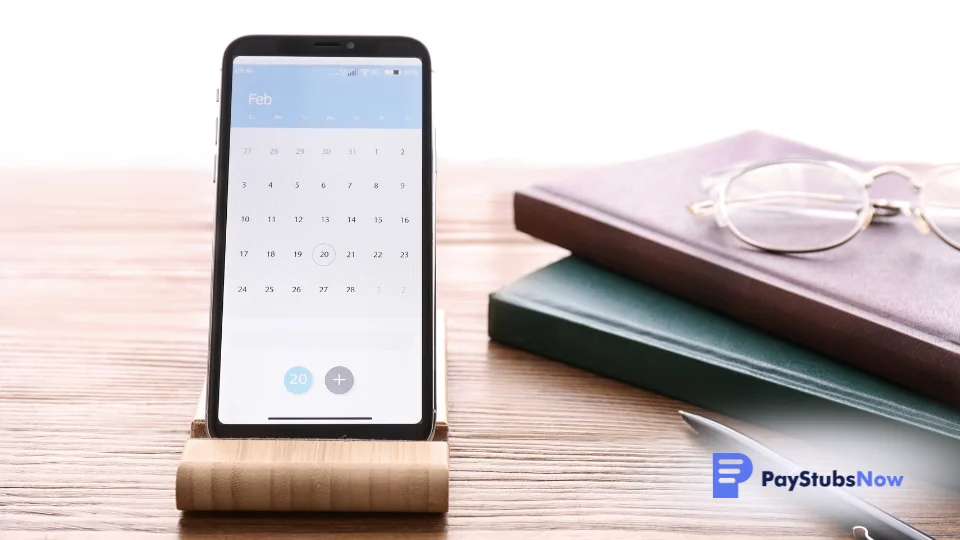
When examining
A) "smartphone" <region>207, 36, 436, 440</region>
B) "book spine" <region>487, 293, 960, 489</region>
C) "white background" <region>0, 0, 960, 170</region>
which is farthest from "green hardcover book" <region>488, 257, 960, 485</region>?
"white background" <region>0, 0, 960, 170</region>

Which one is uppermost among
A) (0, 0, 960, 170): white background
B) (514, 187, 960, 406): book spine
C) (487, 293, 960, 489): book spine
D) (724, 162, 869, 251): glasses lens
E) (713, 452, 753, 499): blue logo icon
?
(0, 0, 960, 170): white background

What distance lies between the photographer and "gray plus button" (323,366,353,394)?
493mm

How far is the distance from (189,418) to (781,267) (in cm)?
37

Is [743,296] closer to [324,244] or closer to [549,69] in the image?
[324,244]

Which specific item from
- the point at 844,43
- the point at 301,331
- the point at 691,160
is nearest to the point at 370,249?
the point at 301,331

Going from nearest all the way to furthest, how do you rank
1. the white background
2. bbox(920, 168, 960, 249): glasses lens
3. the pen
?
the pen < bbox(920, 168, 960, 249): glasses lens < the white background

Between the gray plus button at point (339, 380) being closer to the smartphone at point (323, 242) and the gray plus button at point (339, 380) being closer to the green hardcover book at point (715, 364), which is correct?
the smartphone at point (323, 242)

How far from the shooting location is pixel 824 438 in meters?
0.53

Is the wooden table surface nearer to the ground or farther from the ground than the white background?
nearer to the ground

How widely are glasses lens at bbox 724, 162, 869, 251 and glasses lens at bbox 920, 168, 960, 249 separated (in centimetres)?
4

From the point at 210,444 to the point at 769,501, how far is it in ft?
0.93

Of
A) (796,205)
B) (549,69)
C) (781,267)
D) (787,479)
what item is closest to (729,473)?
(787,479)

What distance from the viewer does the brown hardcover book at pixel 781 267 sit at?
0.53m

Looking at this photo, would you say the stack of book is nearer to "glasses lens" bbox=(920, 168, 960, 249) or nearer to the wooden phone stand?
"glasses lens" bbox=(920, 168, 960, 249)
